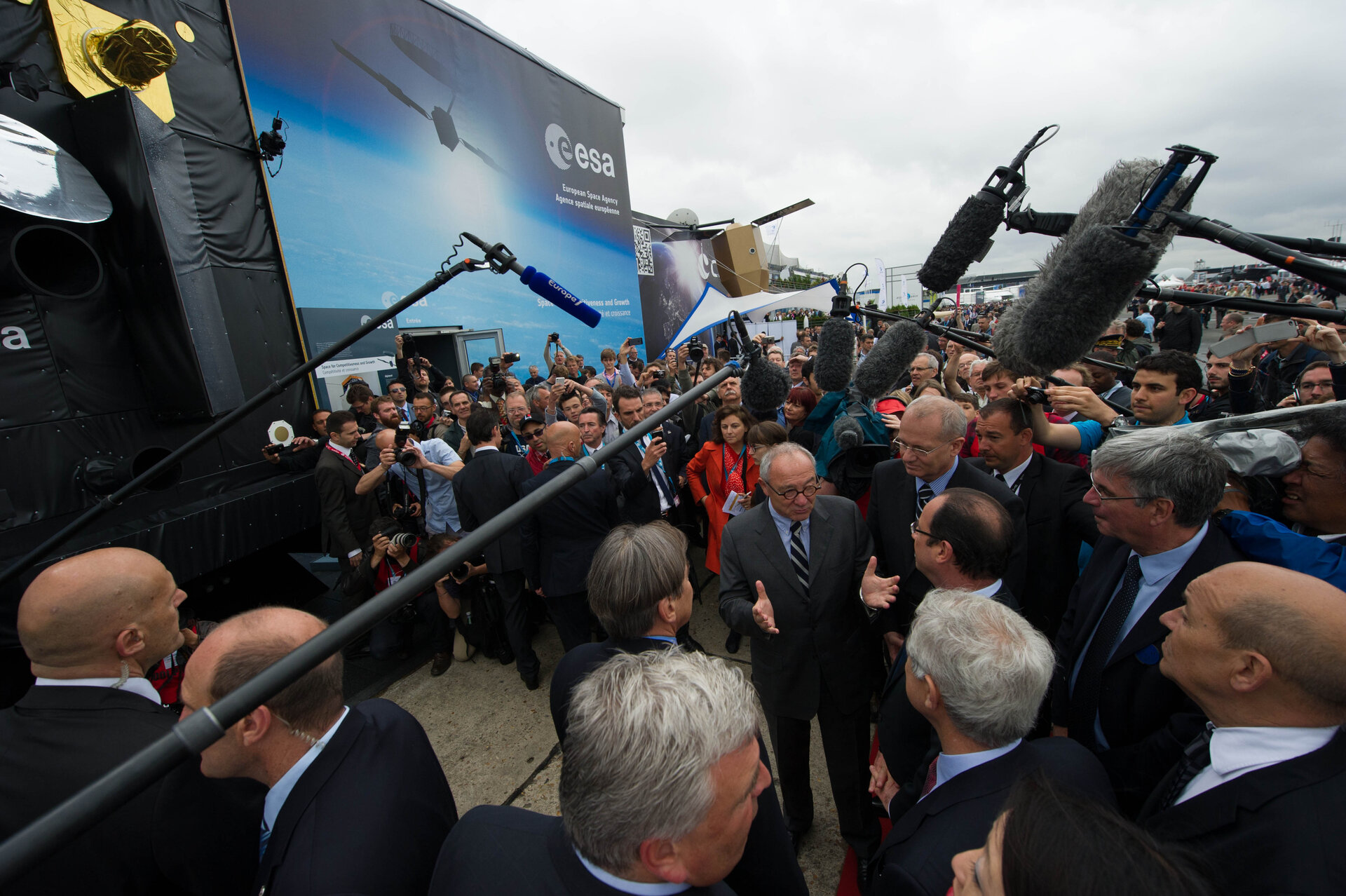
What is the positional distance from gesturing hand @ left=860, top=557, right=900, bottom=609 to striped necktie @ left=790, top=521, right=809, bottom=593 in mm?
270

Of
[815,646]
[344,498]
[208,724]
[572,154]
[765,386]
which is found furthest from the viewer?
[572,154]

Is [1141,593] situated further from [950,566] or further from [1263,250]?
[1263,250]

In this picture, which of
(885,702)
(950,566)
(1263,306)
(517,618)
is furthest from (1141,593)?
(517,618)

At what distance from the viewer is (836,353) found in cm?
256

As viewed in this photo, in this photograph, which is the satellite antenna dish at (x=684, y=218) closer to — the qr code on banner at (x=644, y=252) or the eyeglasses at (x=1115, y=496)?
the qr code on banner at (x=644, y=252)

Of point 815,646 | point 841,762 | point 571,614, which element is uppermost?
point 815,646

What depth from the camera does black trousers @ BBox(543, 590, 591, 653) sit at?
362cm

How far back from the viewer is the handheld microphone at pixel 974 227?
1.59 m

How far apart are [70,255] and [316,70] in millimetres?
4928

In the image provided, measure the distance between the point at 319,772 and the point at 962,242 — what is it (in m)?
2.38

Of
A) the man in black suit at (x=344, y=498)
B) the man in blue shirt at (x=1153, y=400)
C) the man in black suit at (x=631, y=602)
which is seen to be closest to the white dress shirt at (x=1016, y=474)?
the man in blue shirt at (x=1153, y=400)

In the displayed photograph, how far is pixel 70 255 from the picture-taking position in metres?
3.76

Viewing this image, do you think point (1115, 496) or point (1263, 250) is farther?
point (1115, 496)

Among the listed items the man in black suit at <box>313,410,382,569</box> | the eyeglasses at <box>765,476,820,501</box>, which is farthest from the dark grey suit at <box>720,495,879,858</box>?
the man in black suit at <box>313,410,382,569</box>
